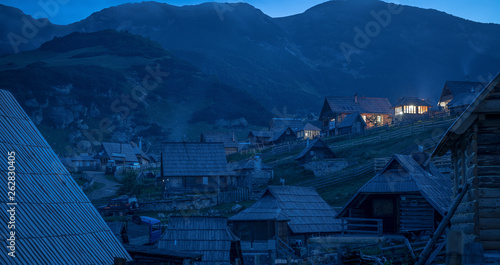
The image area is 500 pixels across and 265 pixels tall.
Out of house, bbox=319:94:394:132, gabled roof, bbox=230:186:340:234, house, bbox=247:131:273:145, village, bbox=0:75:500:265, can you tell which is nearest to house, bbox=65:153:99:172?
village, bbox=0:75:500:265

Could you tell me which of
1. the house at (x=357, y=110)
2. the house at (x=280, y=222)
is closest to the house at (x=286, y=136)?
the house at (x=357, y=110)

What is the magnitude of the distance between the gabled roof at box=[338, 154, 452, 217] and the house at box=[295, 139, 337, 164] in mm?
32126

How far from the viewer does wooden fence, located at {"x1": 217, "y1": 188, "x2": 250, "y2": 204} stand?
190 ft

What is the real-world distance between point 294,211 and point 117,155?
61.6m

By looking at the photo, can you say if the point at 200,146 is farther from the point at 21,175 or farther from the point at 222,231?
the point at 21,175

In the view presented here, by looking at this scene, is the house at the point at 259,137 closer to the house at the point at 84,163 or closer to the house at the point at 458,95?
the house at the point at 84,163

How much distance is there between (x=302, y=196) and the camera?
42.2 m

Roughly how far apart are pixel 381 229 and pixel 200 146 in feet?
125

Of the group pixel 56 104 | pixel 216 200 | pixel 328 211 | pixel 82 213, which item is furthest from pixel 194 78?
pixel 82 213

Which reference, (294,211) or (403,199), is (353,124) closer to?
(294,211)

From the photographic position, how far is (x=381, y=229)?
3344 cm

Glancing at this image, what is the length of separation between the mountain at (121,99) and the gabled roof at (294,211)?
88.5 metres

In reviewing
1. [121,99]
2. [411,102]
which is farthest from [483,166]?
[121,99]

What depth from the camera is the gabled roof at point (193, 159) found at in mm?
65500
